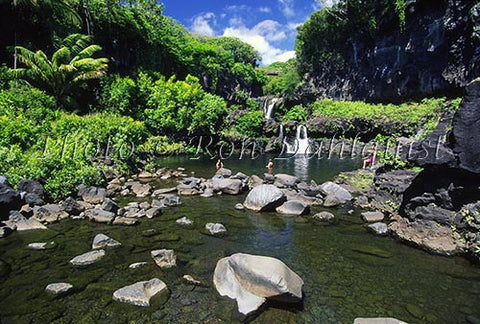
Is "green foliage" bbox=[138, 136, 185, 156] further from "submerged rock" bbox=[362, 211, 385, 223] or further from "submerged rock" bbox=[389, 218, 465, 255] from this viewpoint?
"submerged rock" bbox=[389, 218, 465, 255]

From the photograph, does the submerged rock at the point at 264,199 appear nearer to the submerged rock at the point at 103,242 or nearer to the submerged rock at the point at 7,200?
the submerged rock at the point at 103,242

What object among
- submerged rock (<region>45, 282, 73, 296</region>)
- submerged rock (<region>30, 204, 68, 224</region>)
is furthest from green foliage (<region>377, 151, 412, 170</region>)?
submerged rock (<region>30, 204, 68, 224</region>)

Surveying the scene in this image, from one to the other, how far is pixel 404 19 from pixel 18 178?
4003 centimetres

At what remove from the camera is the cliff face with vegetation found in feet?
96.5

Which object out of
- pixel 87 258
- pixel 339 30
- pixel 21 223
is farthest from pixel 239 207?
pixel 339 30

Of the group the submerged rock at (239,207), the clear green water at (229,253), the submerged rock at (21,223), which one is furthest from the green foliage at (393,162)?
the submerged rock at (21,223)

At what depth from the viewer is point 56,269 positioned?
24.3 feet

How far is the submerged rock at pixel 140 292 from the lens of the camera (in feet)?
20.3

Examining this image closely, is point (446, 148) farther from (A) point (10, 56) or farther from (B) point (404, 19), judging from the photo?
(B) point (404, 19)

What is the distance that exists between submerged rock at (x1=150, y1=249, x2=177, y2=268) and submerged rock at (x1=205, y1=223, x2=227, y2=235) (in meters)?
2.17

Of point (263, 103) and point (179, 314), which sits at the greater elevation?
point (263, 103)

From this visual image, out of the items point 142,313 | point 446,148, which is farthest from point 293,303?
point 446,148

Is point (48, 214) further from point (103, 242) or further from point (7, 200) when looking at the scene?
point (103, 242)

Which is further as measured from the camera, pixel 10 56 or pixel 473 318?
pixel 10 56
